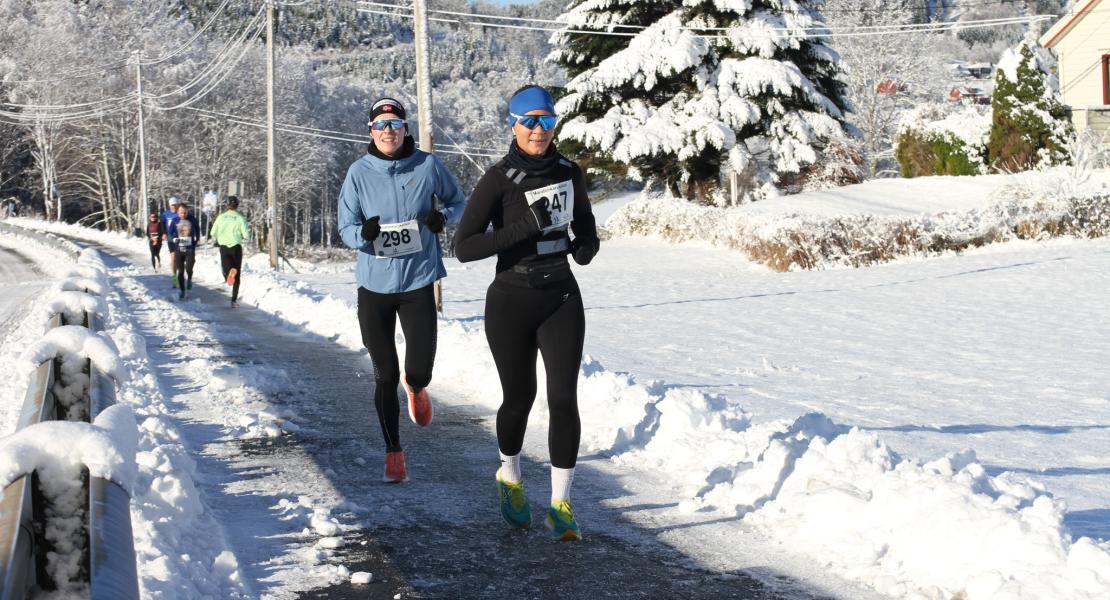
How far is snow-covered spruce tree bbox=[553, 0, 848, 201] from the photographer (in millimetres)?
31328

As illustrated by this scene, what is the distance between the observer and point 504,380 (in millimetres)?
5258

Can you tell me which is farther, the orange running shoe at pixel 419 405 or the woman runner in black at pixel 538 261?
the orange running shoe at pixel 419 405

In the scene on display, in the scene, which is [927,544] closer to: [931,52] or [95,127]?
[931,52]

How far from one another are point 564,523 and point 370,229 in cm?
203

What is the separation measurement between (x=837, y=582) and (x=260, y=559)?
2.39m

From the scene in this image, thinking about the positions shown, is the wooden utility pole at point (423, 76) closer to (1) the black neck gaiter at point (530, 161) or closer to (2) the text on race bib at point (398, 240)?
(2) the text on race bib at point (398, 240)

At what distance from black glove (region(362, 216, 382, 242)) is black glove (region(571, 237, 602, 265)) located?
55.2 inches

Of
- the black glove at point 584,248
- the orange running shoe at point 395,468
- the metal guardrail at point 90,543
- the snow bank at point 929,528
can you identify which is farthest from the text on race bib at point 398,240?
the metal guardrail at point 90,543

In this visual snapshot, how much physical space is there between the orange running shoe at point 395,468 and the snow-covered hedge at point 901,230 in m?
18.5

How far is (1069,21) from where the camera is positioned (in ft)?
130

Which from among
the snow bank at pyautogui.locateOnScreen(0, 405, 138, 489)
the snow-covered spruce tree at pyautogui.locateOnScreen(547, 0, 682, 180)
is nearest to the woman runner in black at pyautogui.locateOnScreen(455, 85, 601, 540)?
→ the snow bank at pyautogui.locateOnScreen(0, 405, 138, 489)

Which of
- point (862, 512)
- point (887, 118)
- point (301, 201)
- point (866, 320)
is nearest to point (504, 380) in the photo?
point (862, 512)

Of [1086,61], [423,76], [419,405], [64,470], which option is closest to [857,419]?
[419,405]

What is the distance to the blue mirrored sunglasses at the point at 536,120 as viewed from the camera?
195 inches
